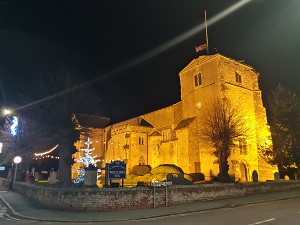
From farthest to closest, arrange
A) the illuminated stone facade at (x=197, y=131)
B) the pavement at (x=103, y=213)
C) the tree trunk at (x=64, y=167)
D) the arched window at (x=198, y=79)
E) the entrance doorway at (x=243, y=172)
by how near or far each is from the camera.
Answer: the arched window at (x=198, y=79)
the illuminated stone facade at (x=197, y=131)
the entrance doorway at (x=243, y=172)
the tree trunk at (x=64, y=167)
the pavement at (x=103, y=213)

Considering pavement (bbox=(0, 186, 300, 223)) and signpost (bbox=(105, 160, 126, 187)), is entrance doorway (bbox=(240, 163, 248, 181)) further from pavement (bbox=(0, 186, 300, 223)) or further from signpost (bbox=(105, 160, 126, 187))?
signpost (bbox=(105, 160, 126, 187))

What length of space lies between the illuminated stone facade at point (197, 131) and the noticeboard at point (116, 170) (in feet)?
62.2

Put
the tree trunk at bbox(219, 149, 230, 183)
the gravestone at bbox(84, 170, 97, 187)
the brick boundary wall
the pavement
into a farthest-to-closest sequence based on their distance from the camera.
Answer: the tree trunk at bbox(219, 149, 230, 183) < the gravestone at bbox(84, 170, 97, 187) < the brick boundary wall < the pavement

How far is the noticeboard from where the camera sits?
1575 cm

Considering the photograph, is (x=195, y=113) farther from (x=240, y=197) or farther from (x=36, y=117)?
(x=36, y=117)

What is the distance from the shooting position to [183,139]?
36594mm

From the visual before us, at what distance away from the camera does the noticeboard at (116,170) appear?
51.7ft

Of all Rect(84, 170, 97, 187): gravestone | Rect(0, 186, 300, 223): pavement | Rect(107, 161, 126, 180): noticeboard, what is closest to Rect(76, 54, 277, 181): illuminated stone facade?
Rect(0, 186, 300, 223): pavement

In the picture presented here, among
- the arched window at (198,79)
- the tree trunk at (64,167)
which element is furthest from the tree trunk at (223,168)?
the arched window at (198,79)

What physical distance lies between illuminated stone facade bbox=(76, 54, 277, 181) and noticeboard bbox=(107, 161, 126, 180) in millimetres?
18951

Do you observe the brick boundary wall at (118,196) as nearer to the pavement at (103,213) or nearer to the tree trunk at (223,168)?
the pavement at (103,213)

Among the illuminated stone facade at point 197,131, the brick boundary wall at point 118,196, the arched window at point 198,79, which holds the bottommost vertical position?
the brick boundary wall at point 118,196

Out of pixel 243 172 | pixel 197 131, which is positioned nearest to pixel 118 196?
pixel 197 131

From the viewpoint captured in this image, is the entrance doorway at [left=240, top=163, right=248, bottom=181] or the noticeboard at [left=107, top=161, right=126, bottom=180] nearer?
the noticeboard at [left=107, top=161, right=126, bottom=180]
